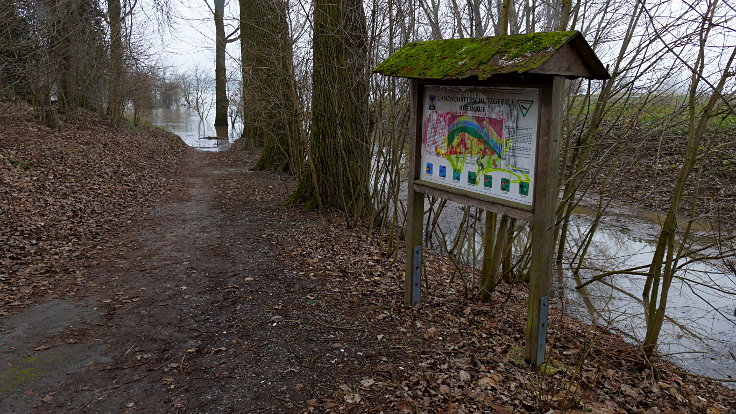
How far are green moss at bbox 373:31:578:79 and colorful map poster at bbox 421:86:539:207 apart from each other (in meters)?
0.29

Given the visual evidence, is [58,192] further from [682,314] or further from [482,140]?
[682,314]

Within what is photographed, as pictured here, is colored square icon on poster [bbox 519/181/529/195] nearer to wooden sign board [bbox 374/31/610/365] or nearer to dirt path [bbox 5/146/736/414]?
wooden sign board [bbox 374/31/610/365]

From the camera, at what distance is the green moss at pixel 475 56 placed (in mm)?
3559

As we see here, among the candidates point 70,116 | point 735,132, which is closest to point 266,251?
point 735,132

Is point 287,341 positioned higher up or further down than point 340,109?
further down

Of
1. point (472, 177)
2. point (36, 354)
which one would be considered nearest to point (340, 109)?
point (472, 177)

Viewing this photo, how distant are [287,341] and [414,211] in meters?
1.81

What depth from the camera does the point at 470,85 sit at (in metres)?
4.41

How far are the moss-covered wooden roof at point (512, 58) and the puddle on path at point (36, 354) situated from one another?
379 centimetres

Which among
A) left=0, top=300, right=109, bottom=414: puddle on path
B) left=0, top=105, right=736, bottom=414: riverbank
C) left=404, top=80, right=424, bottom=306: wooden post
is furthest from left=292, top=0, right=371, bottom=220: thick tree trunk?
left=0, top=300, right=109, bottom=414: puddle on path

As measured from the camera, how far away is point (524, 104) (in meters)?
3.93

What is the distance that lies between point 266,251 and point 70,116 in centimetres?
1369

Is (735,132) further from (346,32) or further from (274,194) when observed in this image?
(274,194)

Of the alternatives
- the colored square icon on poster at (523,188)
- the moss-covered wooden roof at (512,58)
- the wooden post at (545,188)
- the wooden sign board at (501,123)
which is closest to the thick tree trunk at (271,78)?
the wooden sign board at (501,123)
